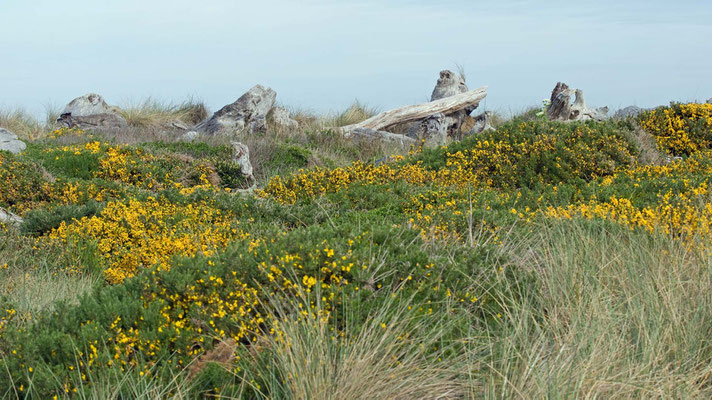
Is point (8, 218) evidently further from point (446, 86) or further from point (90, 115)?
point (446, 86)

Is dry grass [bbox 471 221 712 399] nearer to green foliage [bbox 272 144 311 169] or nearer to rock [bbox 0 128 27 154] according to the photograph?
green foliage [bbox 272 144 311 169]

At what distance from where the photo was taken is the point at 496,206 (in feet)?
29.9

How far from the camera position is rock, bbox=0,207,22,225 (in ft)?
29.5

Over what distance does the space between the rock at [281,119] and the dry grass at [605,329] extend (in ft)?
53.5

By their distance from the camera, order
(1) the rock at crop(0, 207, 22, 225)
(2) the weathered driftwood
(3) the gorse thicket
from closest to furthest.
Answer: (3) the gorse thicket → (1) the rock at crop(0, 207, 22, 225) → (2) the weathered driftwood

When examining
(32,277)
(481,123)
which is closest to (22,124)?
(481,123)

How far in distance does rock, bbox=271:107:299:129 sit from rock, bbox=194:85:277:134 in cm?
62

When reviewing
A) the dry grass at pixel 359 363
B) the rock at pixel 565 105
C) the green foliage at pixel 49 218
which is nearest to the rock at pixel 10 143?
the green foliage at pixel 49 218

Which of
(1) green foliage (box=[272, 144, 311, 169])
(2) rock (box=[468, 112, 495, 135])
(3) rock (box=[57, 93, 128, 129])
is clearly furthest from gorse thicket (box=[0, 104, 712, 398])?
(2) rock (box=[468, 112, 495, 135])

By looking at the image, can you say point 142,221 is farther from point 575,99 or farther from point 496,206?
point 575,99

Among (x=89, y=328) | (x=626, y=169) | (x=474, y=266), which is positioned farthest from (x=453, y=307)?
(x=626, y=169)

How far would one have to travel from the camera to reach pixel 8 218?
920 cm

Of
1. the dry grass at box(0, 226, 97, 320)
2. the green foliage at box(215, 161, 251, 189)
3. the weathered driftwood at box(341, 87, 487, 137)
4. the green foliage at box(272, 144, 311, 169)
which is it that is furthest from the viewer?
the weathered driftwood at box(341, 87, 487, 137)

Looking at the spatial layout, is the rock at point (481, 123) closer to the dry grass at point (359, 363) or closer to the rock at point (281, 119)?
the rock at point (281, 119)
